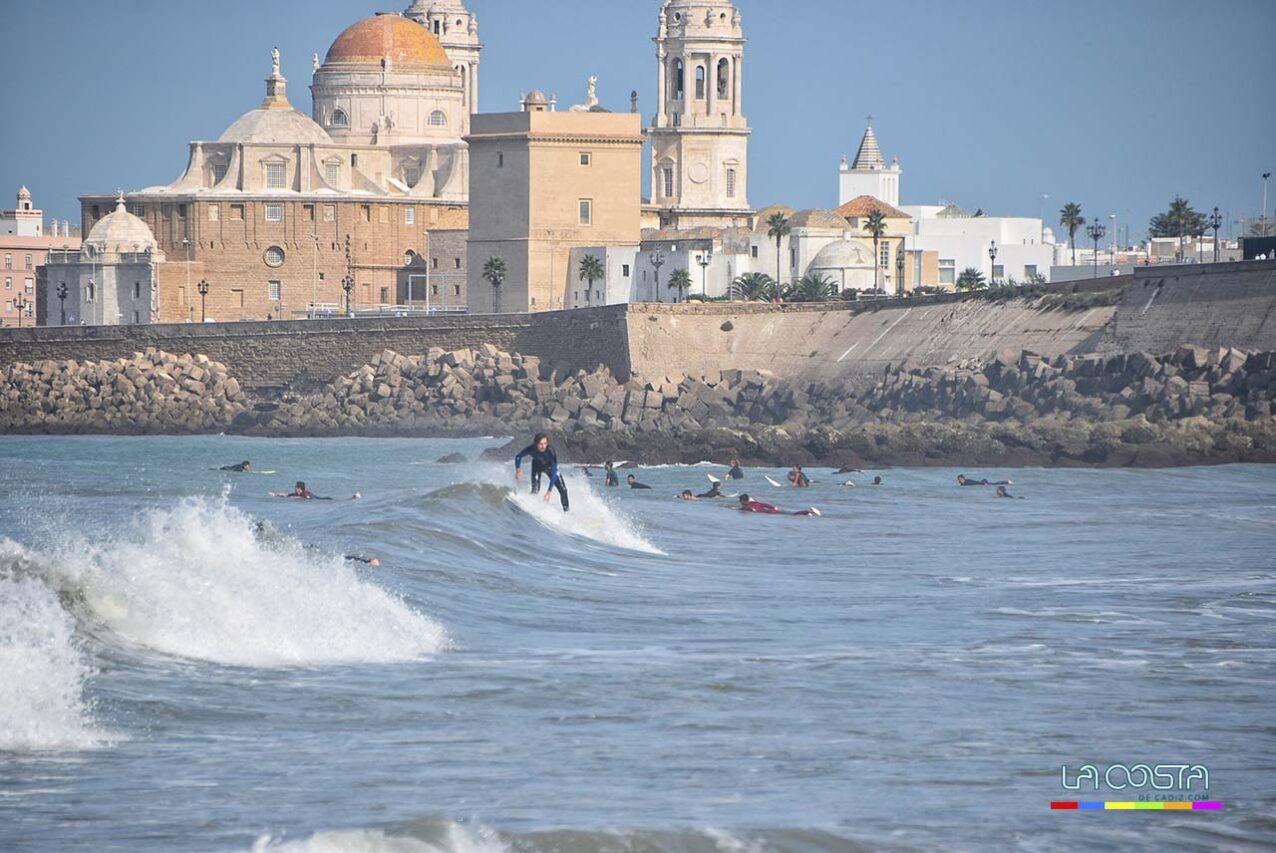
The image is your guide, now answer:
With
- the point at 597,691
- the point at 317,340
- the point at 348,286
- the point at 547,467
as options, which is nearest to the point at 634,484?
the point at 547,467

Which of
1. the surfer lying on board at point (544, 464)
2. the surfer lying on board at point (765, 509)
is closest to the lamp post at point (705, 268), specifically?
the surfer lying on board at point (765, 509)

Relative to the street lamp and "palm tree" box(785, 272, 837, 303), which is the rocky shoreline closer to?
"palm tree" box(785, 272, 837, 303)

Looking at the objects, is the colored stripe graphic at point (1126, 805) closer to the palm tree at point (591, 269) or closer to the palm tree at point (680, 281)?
the palm tree at point (680, 281)

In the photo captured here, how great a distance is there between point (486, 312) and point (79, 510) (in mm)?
45625

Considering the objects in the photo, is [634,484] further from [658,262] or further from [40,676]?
[658,262]

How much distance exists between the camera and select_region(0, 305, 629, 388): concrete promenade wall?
65.6 metres

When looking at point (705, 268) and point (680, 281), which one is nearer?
point (680, 281)

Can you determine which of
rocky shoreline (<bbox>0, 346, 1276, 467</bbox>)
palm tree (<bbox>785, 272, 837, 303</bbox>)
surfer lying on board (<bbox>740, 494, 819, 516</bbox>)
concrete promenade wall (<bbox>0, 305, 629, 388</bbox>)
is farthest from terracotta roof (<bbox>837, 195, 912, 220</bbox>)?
surfer lying on board (<bbox>740, 494, 819, 516</bbox>)

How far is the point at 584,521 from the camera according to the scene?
26703mm

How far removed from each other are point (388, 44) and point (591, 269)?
882 inches

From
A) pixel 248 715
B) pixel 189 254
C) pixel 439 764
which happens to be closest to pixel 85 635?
pixel 248 715

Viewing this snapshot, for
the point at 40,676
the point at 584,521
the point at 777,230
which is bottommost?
the point at 584,521

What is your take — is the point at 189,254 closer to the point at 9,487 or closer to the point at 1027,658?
the point at 9,487

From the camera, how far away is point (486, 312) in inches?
3046
